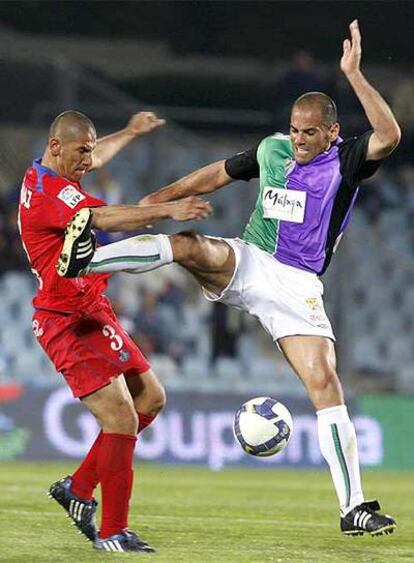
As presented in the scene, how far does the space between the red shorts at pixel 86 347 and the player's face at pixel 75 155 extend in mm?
706

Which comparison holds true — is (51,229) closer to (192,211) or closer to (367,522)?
(192,211)

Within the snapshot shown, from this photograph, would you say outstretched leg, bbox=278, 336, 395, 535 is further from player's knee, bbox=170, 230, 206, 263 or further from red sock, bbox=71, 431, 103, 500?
red sock, bbox=71, 431, 103, 500

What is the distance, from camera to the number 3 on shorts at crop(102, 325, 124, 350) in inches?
268

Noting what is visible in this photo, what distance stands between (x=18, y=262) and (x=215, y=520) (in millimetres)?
7516

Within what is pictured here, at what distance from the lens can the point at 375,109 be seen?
22.3 feet

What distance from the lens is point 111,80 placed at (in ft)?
69.2

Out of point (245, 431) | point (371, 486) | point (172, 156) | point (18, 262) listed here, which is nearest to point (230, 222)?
point (172, 156)

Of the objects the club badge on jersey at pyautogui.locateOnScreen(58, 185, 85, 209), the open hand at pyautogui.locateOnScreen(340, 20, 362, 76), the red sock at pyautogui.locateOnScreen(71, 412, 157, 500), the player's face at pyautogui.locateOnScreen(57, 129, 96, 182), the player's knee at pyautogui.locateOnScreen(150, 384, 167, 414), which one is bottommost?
the red sock at pyautogui.locateOnScreen(71, 412, 157, 500)

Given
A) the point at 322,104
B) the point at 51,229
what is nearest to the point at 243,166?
the point at 322,104

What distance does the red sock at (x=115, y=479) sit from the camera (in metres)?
6.46

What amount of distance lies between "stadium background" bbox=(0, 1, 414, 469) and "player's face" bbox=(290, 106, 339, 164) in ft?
24.0

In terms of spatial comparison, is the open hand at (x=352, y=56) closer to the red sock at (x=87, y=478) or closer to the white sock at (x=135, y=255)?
the white sock at (x=135, y=255)

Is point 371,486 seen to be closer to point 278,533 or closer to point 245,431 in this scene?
point 278,533

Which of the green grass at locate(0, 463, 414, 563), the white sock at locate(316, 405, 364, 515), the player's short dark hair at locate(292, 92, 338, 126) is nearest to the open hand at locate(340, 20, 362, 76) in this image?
the player's short dark hair at locate(292, 92, 338, 126)
